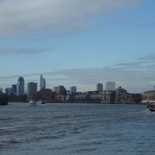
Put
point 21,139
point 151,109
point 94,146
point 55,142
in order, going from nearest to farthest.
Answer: point 94,146, point 55,142, point 21,139, point 151,109

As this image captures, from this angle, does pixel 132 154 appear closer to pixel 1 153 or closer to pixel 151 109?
pixel 1 153

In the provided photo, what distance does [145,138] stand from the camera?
42.3m

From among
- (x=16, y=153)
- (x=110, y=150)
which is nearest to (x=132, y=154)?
(x=110, y=150)

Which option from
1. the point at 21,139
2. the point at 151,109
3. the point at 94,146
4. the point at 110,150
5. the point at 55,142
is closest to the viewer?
the point at 110,150

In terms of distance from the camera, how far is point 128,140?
40.6 m

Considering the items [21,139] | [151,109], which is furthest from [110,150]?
[151,109]

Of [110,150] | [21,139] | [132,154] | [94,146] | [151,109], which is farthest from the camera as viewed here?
[151,109]

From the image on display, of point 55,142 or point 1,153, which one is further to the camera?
point 55,142

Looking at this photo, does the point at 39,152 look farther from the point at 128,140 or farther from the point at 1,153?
the point at 128,140

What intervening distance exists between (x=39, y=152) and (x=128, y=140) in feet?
36.6

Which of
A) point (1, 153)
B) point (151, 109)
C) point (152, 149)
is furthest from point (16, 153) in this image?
point (151, 109)

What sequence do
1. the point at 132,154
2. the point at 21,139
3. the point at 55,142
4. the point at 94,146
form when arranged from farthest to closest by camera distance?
the point at 21,139
the point at 55,142
the point at 94,146
the point at 132,154

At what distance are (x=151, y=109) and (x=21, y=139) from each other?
101817 mm

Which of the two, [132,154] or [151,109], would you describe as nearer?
[132,154]
